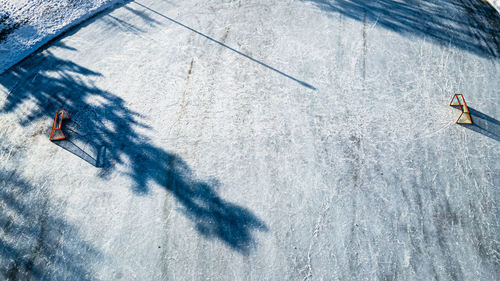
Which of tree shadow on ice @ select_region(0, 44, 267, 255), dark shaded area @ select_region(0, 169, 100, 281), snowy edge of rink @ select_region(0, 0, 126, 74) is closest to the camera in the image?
dark shaded area @ select_region(0, 169, 100, 281)

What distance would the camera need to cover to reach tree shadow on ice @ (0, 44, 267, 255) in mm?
6148

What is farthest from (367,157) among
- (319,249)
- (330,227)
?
(319,249)

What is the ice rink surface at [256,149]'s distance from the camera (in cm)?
577

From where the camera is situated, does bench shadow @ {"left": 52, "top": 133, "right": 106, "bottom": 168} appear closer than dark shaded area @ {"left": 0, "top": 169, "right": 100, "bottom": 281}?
No

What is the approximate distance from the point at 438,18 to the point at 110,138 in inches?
451

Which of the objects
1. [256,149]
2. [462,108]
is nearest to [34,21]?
[256,149]

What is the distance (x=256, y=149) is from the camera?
7.18 m

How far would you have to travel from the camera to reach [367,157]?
7020mm

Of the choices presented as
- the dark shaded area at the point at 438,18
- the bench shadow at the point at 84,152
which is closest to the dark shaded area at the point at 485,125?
the dark shaded area at the point at 438,18

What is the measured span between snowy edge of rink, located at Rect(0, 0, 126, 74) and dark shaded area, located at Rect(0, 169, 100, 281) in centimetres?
496

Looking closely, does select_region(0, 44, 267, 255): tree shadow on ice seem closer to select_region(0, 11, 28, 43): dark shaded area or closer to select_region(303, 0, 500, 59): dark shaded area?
select_region(0, 11, 28, 43): dark shaded area

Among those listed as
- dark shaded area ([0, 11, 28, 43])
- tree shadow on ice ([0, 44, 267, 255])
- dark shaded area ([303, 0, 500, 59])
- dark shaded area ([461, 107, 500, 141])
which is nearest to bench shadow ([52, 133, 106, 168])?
tree shadow on ice ([0, 44, 267, 255])

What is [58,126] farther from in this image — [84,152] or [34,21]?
[34,21]

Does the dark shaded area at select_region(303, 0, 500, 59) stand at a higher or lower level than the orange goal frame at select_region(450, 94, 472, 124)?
higher
